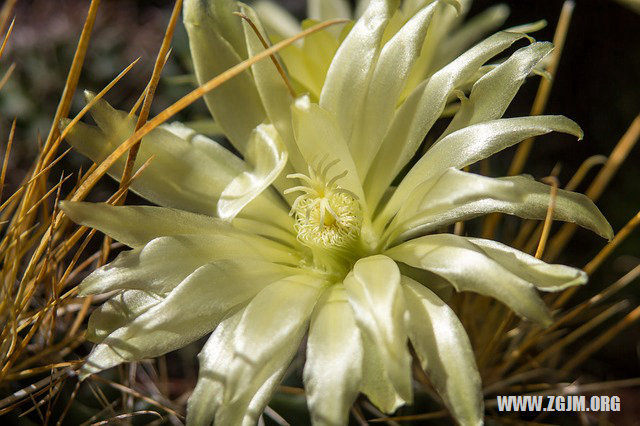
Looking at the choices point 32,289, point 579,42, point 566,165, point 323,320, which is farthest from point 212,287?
point 579,42

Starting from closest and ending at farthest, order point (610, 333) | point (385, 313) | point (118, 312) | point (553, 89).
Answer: point (385, 313) < point (118, 312) < point (610, 333) < point (553, 89)

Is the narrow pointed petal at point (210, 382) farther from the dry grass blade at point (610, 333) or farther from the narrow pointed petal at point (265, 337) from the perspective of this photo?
the dry grass blade at point (610, 333)

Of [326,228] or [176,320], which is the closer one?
[176,320]

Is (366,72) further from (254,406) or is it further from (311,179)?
(254,406)

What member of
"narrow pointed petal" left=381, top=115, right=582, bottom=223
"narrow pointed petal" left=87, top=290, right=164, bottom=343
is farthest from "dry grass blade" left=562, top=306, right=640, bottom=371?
"narrow pointed petal" left=87, top=290, right=164, bottom=343

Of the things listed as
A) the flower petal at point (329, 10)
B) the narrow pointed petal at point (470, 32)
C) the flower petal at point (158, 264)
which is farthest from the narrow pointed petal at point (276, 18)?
the flower petal at point (158, 264)

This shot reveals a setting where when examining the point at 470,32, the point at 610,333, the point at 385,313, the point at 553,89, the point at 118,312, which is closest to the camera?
the point at 385,313

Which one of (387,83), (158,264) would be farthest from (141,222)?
(387,83)

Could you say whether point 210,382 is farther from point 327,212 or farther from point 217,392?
point 327,212
